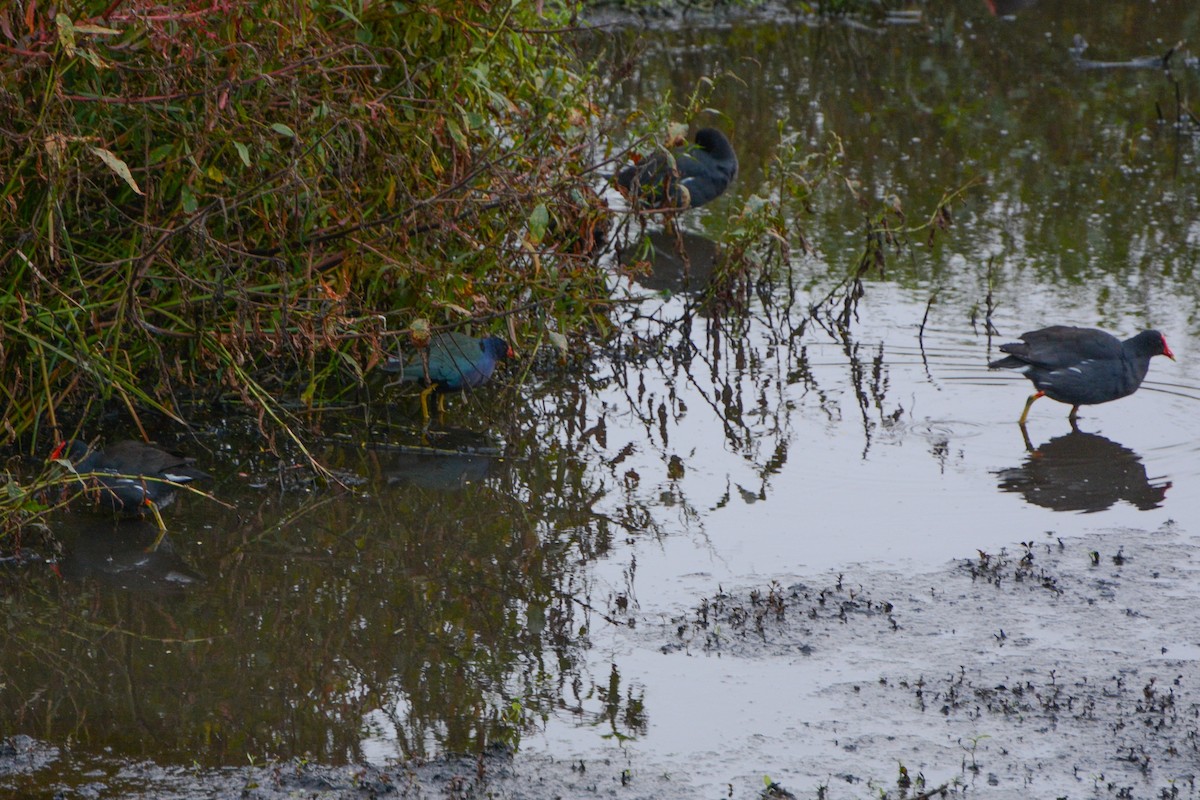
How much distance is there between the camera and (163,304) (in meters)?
5.18

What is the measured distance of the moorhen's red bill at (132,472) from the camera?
4961 millimetres

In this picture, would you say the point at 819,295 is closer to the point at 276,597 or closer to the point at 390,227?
the point at 390,227

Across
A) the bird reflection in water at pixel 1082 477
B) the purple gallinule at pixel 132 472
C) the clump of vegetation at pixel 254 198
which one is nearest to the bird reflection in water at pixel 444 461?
the clump of vegetation at pixel 254 198

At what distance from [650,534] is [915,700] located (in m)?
1.43

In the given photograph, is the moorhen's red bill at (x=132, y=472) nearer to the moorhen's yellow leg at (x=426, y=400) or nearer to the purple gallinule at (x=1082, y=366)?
the moorhen's yellow leg at (x=426, y=400)

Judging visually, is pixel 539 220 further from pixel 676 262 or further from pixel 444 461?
pixel 676 262

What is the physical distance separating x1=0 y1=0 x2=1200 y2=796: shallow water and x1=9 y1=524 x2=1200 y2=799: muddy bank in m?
0.02

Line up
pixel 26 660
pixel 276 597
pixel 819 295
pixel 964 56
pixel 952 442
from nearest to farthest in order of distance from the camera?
pixel 26 660 < pixel 276 597 < pixel 952 442 < pixel 819 295 < pixel 964 56

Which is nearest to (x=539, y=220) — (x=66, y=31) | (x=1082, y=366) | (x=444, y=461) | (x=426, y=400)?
(x=444, y=461)

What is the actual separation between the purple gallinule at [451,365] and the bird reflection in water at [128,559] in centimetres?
Result: 126

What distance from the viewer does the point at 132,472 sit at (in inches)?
198

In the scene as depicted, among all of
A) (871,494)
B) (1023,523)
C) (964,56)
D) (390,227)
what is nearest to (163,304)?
(390,227)

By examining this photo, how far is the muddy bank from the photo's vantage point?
11.5ft

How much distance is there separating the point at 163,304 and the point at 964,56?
40.2 ft
